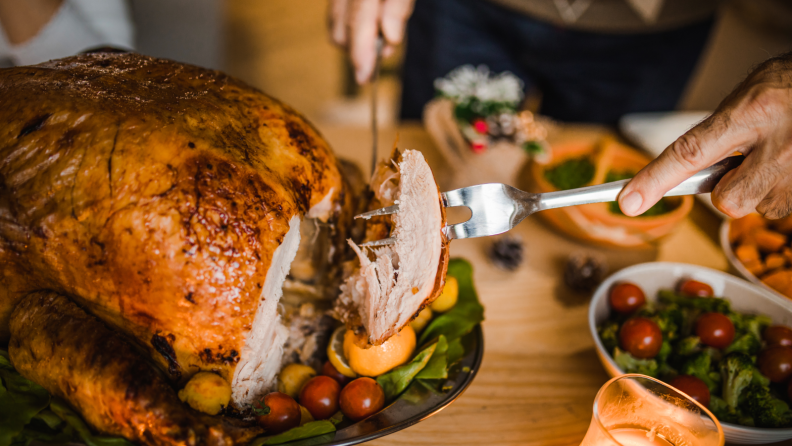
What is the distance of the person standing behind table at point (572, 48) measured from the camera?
6.70ft

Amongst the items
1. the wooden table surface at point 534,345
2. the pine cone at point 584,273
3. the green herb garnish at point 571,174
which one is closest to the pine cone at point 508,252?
the wooden table surface at point 534,345

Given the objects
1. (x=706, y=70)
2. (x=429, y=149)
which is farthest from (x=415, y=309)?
(x=706, y=70)

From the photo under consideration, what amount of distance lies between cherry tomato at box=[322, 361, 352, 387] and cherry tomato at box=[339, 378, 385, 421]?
76mm

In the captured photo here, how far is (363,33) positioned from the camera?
4.61 ft

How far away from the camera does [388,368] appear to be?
3.39 ft

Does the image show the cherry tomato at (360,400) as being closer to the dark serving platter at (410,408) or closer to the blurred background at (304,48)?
the dark serving platter at (410,408)

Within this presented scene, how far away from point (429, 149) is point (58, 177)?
1.49 m

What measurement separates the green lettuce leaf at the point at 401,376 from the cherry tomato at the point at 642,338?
0.50 metres

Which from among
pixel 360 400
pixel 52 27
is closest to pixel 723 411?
pixel 360 400

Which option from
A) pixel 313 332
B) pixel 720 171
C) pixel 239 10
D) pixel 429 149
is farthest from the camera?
pixel 239 10

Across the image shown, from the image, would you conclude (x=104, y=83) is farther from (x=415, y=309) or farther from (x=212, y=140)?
(x=415, y=309)

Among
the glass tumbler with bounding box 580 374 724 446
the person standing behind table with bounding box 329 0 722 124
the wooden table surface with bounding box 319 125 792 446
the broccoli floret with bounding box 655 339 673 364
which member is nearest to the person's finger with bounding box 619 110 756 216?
the glass tumbler with bounding box 580 374 724 446

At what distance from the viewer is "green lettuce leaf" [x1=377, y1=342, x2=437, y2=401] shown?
1.02 m

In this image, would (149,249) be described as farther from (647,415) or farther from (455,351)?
(647,415)
